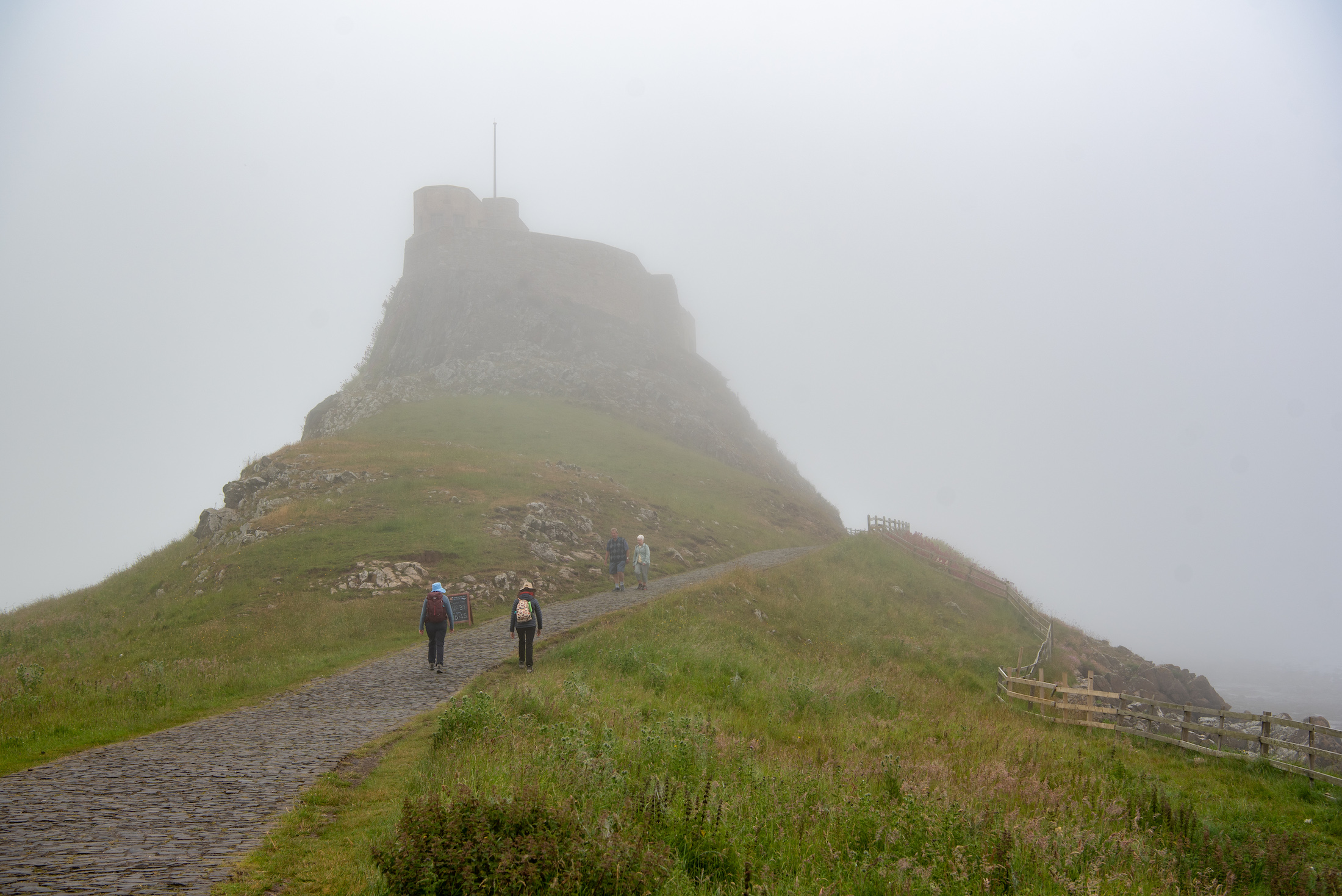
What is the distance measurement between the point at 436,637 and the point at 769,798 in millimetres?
11020

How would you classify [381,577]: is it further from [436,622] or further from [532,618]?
[532,618]

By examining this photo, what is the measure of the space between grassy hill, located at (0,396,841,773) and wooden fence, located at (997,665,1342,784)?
1601cm

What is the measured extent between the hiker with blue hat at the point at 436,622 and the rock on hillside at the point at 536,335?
53060mm

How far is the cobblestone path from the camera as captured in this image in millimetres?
6340

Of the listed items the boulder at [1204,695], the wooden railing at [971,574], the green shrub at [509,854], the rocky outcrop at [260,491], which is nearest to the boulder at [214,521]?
the rocky outcrop at [260,491]

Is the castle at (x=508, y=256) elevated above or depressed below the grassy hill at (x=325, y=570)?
above

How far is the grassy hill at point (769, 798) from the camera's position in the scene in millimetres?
6172

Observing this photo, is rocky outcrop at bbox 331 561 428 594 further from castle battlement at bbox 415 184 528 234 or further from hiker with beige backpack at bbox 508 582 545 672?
castle battlement at bbox 415 184 528 234

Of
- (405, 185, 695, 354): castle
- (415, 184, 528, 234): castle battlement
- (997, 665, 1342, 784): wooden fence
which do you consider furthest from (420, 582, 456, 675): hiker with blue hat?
(415, 184, 528, 234): castle battlement

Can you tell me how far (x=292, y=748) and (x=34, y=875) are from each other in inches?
184

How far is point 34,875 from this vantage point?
20.2 ft

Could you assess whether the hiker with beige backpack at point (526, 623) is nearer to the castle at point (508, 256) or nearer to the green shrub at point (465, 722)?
the green shrub at point (465, 722)

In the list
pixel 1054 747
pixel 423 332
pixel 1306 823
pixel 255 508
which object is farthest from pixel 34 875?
pixel 423 332

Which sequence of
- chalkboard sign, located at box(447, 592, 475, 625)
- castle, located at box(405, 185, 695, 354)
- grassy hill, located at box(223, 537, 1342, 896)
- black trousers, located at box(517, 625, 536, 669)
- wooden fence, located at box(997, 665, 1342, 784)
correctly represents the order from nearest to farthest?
grassy hill, located at box(223, 537, 1342, 896), wooden fence, located at box(997, 665, 1342, 784), black trousers, located at box(517, 625, 536, 669), chalkboard sign, located at box(447, 592, 475, 625), castle, located at box(405, 185, 695, 354)
